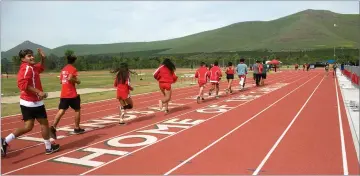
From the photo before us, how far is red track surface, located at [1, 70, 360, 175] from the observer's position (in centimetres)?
550

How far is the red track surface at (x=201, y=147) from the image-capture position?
5504mm

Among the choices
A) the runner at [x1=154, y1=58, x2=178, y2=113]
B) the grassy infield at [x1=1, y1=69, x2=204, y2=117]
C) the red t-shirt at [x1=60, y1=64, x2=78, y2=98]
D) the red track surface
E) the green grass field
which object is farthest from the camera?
the green grass field

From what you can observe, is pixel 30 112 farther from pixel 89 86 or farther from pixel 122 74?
pixel 89 86

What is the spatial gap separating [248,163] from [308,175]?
Result: 95 cm

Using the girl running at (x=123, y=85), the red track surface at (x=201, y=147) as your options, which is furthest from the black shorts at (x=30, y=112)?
the girl running at (x=123, y=85)

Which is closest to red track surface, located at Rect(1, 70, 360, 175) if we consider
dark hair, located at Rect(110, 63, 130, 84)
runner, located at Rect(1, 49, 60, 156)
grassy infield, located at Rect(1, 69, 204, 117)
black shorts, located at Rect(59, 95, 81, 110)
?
runner, located at Rect(1, 49, 60, 156)

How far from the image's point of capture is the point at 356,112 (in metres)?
10.5

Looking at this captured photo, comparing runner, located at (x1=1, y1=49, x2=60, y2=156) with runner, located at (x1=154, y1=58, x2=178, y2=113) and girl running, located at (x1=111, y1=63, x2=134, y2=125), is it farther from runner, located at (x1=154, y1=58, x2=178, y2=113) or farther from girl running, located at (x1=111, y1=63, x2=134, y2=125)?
runner, located at (x1=154, y1=58, x2=178, y2=113)

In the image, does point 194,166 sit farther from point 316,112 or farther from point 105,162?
Answer: point 316,112

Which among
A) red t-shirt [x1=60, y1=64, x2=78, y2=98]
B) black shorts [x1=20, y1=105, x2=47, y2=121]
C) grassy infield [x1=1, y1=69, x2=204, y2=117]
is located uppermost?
red t-shirt [x1=60, y1=64, x2=78, y2=98]

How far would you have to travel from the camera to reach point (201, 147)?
→ 262 inches

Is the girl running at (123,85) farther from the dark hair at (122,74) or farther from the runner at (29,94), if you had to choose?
the runner at (29,94)

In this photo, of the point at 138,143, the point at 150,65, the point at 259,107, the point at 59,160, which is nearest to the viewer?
the point at 59,160

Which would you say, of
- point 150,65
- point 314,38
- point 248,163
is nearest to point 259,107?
point 248,163
